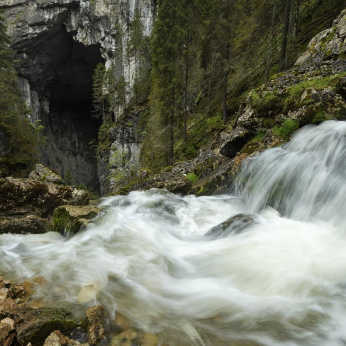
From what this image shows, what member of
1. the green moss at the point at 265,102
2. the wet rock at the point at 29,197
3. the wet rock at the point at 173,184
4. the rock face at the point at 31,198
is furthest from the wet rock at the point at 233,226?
the wet rock at the point at 29,197

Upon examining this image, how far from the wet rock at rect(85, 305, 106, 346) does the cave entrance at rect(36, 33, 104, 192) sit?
43114 mm

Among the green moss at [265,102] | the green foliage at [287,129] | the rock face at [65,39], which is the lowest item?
the green foliage at [287,129]

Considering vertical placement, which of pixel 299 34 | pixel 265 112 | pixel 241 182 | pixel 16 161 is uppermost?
pixel 299 34

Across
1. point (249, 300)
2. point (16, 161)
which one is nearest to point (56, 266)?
point (249, 300)

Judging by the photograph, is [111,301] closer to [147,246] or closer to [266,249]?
[147,246]

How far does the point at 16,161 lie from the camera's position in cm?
1778

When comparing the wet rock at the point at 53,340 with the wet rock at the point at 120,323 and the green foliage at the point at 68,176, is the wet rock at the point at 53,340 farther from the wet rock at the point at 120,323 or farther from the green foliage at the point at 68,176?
the green foliage at the point at 68,176

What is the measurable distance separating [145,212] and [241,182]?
3039 mm

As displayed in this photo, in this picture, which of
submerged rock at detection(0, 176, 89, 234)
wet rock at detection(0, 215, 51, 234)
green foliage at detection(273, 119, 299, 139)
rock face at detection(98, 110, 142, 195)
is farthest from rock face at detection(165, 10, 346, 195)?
rock face at detection(98, 110, 142, 195)

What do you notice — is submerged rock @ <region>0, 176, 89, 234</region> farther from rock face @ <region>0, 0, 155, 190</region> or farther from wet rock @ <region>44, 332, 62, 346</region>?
rock face @ <region>0, 0, 155, 190</region>

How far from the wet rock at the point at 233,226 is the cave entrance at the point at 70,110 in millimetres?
41652

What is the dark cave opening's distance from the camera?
1576 inches

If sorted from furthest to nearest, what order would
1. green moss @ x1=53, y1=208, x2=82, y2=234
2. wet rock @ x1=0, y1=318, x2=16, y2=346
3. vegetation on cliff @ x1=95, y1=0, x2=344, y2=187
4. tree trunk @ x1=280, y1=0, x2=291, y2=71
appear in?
vegetation on cliff @ x1=95, y1=0, x2=344, y2=187 < tree trunk @ x1=280, y1=0, x2=291, y2=71 < green moss @ x1=53, y1=208, x2=82, y2=234 < wet rock @ x1=0, y1=318, x2=16, y2=346

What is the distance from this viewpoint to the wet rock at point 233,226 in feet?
16.3
